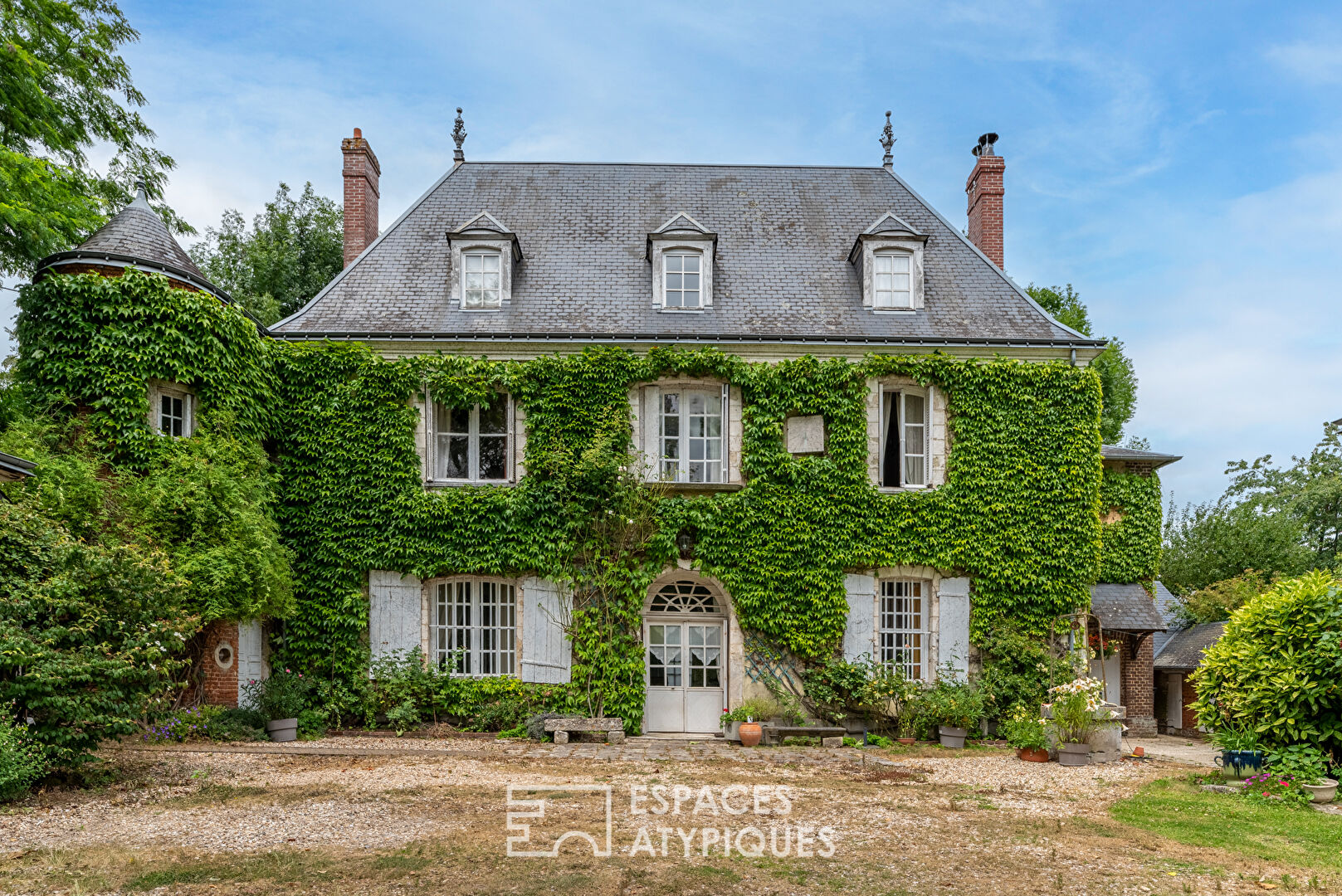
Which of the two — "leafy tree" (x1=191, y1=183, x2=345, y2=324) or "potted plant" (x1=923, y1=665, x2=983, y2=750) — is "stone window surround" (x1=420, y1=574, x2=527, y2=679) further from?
"leafy tree" (x1=191, y1=183, x2=345, y2=324)

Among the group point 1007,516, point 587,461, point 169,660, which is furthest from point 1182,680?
point 169,660

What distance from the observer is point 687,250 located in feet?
51.4

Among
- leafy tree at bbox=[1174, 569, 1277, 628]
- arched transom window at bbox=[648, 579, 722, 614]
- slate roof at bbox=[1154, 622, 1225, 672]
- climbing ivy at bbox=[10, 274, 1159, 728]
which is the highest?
climbing ivy at bbox=[10, 274, 1159, 728]

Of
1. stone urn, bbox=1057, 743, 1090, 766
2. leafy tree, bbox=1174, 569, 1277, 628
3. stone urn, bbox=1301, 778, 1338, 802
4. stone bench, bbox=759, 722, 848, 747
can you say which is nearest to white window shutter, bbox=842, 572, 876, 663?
stone bench, bbox=759, 722, 848, 747

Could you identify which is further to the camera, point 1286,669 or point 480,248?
point 480,248

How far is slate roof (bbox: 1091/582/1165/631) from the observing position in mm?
15242

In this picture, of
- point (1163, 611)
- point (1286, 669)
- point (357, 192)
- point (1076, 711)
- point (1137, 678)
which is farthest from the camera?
point (1163, 611)

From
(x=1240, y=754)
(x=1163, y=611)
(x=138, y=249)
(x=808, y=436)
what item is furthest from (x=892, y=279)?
(x=138, y=249)

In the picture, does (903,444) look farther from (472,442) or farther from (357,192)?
(357,192)

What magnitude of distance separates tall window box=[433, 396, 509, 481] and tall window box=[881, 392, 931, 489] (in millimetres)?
6317

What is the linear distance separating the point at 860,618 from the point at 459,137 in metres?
12.4

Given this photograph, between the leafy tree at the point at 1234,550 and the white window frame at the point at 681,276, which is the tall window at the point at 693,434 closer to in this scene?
the white window frame at the point at 681,276

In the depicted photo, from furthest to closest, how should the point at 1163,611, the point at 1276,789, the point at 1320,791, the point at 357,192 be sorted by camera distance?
the point at 1163,611 < the point at 357,192 < the point at 1276,789 < the point at 1320,791

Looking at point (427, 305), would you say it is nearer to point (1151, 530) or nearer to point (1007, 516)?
point (1007, 516)
